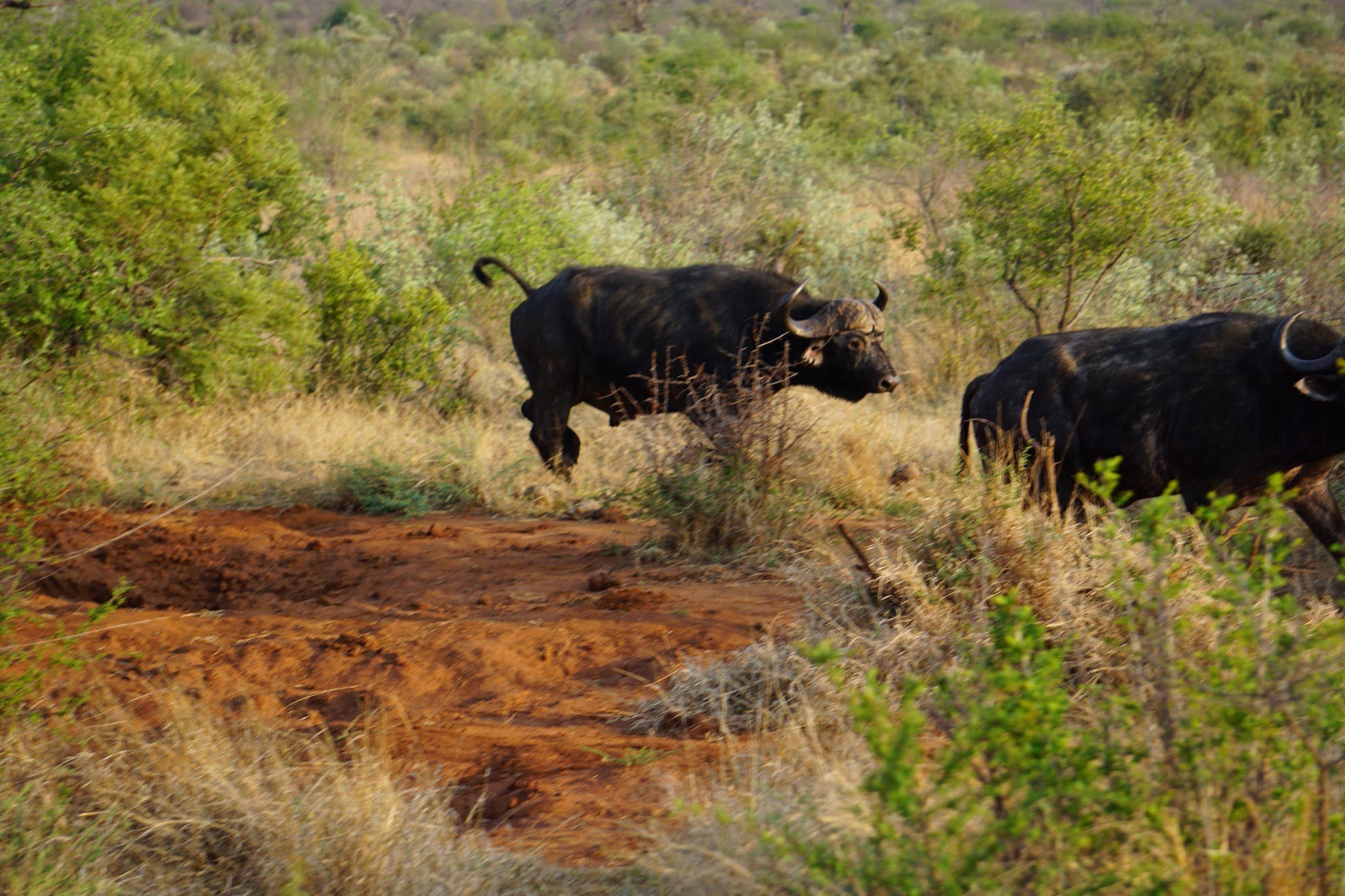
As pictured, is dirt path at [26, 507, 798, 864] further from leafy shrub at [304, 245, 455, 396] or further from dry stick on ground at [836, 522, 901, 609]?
leafy shrub at [304, 245, 455, 396]

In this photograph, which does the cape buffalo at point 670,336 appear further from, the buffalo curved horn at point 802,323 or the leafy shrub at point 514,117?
the leafy shrub at point 514,117

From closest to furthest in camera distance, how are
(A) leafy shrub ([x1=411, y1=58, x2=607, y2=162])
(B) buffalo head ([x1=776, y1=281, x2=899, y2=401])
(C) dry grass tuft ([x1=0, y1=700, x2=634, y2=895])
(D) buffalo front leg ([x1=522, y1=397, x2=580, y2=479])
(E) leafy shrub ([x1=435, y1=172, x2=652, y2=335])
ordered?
(C) dry grass tuft ([x1=0, y1=700, x2=634, y2=895])
(B) buffalo head ([x1=776, y1=281, x2=899, y2=401])
(D) buffalo front leg ([x1=522, y1=397, x2=580, y2=479])
(E) leafy shrub ([x1=435, y1=172, x2=652, y2=335])
(A) leafy shrub ([x1=411, y1=58, x2=607, y2=162])

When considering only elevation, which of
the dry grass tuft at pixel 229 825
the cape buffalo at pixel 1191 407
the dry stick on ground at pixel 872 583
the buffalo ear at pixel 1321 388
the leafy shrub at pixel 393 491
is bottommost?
the leafy shrub at pixel 393 491

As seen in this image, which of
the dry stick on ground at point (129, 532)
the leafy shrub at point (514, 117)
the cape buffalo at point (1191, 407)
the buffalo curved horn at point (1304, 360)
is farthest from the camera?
the leafy shrub at point (514, 117)

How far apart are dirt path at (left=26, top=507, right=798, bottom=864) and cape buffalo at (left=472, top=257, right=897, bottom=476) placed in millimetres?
1145

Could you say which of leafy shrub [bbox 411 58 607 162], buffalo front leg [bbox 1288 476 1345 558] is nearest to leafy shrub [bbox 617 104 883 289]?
buffalo front leg [bbox 1288 476 1345 558]

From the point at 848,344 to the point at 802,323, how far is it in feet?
1.28

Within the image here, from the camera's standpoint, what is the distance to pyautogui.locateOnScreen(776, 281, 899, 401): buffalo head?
28.9 ft

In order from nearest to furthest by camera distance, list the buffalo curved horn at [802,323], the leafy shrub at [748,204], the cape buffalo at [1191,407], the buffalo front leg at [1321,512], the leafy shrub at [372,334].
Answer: the cape buffalo at [1191,407] < the buffalo front leg at [1321,512] < the buffalo curved horn at [802,323] < the leafy shrub at [372,334] < the leafy shrub at [748,204]

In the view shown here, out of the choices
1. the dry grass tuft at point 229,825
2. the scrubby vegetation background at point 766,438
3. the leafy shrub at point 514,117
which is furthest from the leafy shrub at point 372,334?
the leafy shrub at point 514,117

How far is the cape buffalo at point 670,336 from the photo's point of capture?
8.84m

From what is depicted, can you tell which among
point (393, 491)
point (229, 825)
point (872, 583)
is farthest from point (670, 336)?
point (229, 825)

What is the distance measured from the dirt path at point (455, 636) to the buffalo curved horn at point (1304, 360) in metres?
2.43

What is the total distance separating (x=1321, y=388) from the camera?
558cm
